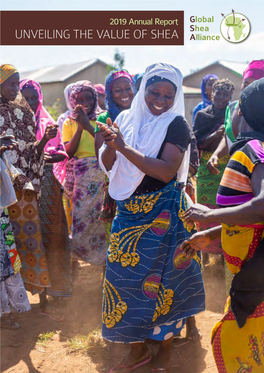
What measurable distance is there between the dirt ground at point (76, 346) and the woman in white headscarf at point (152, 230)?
536 millimetres

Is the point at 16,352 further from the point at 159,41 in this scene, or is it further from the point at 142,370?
the point at 159,41

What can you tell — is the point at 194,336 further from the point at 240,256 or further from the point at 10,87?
the point at 10,87

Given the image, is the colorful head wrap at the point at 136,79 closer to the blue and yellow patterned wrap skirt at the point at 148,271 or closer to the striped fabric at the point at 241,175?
the blue and yellow patterned wrap skirt at the point at 148,271

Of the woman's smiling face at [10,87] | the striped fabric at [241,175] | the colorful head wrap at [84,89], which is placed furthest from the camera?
the colorful head wrap at [84,89]

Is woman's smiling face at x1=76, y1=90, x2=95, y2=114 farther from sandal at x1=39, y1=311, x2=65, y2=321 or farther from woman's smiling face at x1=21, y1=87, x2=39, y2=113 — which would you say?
sandal at x1=39, y1=311, x2=65, y2=321

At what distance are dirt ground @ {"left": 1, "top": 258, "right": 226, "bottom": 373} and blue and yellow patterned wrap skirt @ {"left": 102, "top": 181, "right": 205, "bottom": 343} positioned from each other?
1.73ft

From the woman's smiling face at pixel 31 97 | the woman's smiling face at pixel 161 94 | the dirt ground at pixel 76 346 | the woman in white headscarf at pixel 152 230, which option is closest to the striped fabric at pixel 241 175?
the woman in white headscarf at pixel 152 230

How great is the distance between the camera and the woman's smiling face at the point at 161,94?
9.90 ft

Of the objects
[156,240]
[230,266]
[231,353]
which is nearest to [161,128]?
[156,240]

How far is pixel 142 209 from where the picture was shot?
302 cm

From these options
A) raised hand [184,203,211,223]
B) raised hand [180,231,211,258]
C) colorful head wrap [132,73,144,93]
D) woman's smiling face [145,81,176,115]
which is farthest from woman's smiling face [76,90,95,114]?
raised hand [184,203,211,223]

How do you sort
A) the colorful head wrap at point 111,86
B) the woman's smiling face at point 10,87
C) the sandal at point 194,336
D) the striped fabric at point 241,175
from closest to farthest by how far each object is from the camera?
the striped fabric at point 241,175
the sandal at point 194,336
the woman's smiling face at point 10,87
the colorful head wrap at point 111,86

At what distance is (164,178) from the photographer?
2.94 meters

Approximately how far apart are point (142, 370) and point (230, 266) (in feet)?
5.04
